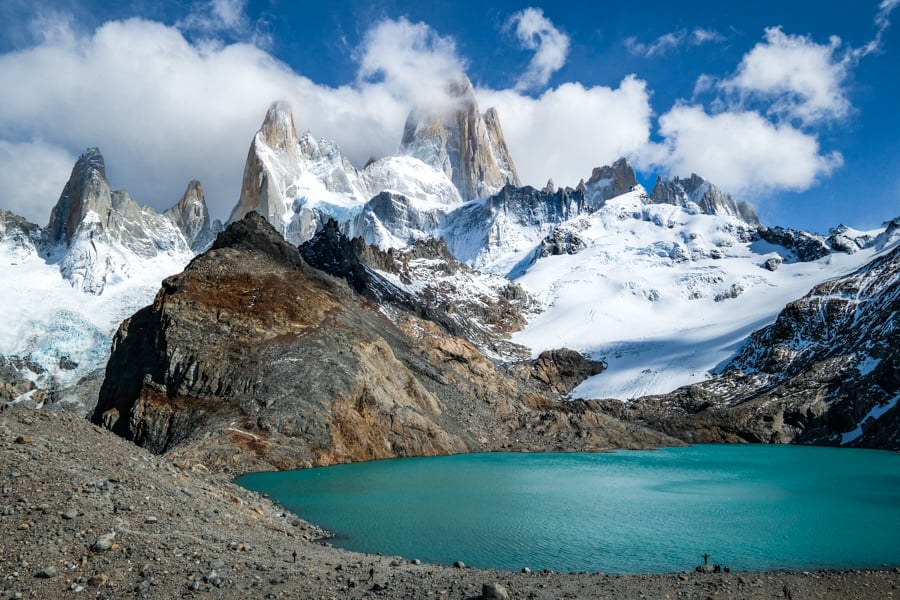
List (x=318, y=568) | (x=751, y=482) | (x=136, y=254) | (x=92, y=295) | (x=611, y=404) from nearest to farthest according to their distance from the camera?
(x=318, y=568) < (x=751, y=482) < (x=611, y=404) < (x=92, y=295) < (x=136, y=254)

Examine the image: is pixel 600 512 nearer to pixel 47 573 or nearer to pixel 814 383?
pixel 47 573

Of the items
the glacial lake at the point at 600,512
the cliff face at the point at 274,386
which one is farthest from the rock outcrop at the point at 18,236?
the glacial lake at the point at 600,512

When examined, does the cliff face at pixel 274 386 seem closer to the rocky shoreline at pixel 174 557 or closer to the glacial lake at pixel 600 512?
the glacial lake at pixel 600 512

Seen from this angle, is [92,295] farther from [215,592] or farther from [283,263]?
[215,592]

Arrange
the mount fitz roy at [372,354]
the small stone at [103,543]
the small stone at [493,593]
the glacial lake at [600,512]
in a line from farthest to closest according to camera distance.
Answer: the mount fitz roy at [372,354] < the glacial lake at [600,512] < the small stone at [493,593] < the small stone at [103,543]

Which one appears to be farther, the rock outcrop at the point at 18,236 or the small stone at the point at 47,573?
the rock outcrop at the point at 18,236

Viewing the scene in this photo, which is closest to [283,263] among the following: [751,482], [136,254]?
[751,482]

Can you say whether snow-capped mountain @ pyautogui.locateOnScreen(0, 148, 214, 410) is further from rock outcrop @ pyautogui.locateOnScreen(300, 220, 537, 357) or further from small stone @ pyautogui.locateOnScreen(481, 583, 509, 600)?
small stone @ pyautogui.locateOnScreen(481, 583, 509, 600)

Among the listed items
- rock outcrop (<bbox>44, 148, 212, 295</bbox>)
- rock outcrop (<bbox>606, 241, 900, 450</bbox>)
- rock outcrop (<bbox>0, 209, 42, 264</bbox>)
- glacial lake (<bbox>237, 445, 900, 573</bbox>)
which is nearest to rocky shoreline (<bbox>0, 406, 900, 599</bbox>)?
glacial lake (<bbox>237, 445, 900, 573</bbox>)
